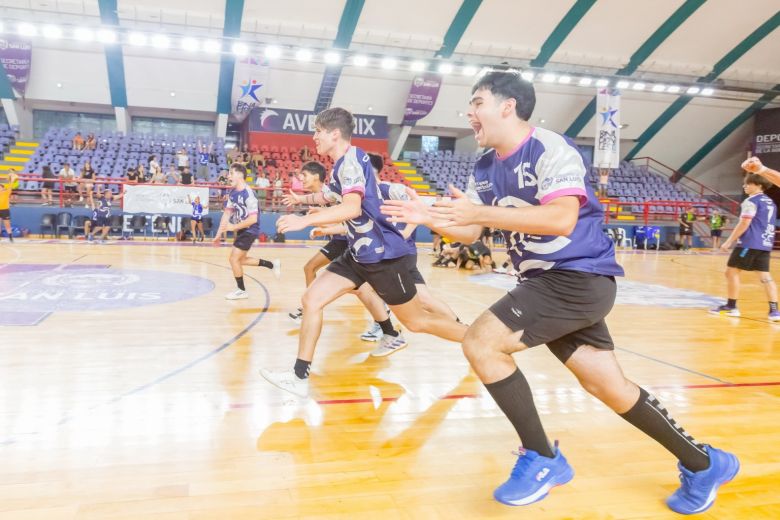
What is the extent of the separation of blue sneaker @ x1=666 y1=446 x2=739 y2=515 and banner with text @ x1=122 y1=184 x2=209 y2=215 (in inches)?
623

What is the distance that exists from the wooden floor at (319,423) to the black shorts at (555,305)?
77cm

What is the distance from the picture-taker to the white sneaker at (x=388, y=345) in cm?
500

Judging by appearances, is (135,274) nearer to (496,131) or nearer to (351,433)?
(351,433)

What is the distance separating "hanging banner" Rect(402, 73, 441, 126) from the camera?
24016 mm

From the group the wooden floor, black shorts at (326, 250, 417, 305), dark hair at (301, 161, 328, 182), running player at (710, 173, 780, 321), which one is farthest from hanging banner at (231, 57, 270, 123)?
black shorts at (326, 250, 417, 305)

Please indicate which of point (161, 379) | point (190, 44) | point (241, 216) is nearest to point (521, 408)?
point (161, 379)

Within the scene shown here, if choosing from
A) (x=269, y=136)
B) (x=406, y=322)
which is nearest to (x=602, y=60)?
(x=269, y=136)

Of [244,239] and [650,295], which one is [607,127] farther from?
[244,239]

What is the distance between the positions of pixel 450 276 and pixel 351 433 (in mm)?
8178

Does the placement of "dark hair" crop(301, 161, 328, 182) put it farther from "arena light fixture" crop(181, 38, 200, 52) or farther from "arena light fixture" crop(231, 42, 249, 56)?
"arena light fixture" crop(231, 42, 249, 56)

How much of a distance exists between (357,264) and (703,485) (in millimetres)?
2427

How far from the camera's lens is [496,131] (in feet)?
8.03

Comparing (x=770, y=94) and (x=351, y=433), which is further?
(x=770, y=94)

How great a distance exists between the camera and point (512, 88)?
Answer: 2.41 metres
